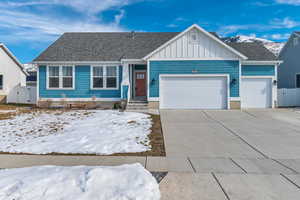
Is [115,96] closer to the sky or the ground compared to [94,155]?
closer to the sky

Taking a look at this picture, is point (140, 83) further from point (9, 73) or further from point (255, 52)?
point (9, 73)

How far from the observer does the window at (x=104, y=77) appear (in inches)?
574

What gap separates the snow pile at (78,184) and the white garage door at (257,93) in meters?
12.7

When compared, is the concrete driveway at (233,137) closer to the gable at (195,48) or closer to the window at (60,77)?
the gable at (195,48)

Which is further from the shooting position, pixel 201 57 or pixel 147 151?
pixel 201 57

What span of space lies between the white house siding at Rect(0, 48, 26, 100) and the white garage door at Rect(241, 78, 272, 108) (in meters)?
21.0

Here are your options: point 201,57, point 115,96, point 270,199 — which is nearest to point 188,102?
point 201,57

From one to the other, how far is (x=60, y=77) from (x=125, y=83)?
5.10 metres

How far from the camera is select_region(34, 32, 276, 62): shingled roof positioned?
14617 millimetres

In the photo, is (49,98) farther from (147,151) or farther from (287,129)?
(287,129)

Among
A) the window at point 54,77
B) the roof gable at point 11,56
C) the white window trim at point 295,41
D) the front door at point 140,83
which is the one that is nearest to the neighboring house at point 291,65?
the white window trim at point 295,41

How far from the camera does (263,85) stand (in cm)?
1411

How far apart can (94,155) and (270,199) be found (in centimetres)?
406

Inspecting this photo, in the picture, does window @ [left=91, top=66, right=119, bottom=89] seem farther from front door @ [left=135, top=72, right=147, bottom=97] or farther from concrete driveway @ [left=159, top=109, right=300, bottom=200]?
concrete driveway @ [left=159, top=109, right=300, bottom=200]
